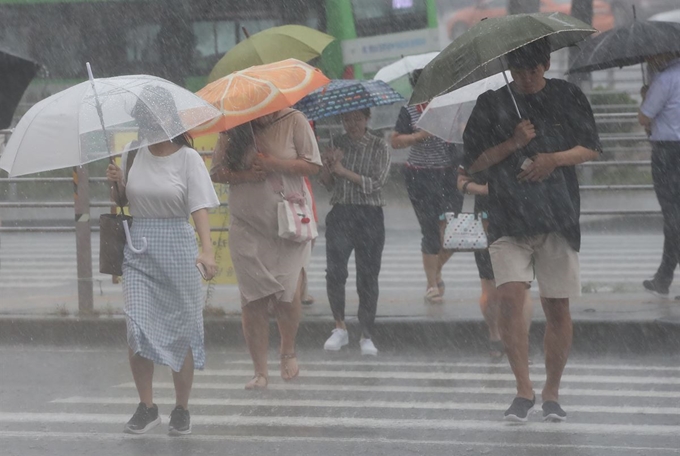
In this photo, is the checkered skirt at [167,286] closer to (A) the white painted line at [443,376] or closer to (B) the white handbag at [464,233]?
(A) the white painted line at [443,376]

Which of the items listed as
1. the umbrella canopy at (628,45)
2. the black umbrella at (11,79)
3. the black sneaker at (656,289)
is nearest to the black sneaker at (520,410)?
the umbrella canopy at (628,45)

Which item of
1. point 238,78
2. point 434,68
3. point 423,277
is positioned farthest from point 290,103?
point 423,277

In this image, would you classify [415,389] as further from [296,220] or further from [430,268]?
[430,268]

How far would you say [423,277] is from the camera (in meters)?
11.9

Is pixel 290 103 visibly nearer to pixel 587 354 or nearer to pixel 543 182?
pixel 543 182

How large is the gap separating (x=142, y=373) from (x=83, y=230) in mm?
3760

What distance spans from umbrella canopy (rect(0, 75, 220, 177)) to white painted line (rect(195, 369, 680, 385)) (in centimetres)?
233

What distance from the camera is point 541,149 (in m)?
6.17

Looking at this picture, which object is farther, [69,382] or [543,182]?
[69,382]

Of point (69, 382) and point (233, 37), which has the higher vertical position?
point (233, 37)

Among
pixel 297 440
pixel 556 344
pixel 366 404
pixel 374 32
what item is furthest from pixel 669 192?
pixel 374 32

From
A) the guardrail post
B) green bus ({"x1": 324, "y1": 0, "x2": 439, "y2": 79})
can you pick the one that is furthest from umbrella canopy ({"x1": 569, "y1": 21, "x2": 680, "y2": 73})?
green bus ({"x1": 324, "y1": 0, "x2": 439, "y2": 79})

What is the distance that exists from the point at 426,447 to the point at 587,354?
2.95 m

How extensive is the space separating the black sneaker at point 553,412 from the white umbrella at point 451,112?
1.87 meters
